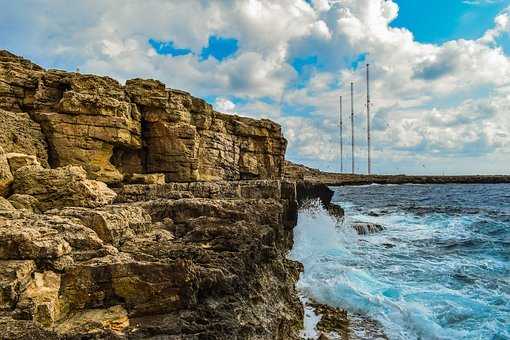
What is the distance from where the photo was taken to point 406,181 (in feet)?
341

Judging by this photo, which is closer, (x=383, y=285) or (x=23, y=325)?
(x=23, y=325)

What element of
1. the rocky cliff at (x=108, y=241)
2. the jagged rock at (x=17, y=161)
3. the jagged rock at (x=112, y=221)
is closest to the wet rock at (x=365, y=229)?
the rocky cliff at (x=108, y=241)

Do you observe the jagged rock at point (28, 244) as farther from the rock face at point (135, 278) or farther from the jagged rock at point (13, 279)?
the jagged rock at point (13, 279)

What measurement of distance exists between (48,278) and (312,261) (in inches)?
517

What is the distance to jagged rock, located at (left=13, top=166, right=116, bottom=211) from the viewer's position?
9.77 metres

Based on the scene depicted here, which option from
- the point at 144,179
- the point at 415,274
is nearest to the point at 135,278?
the point at 144,179

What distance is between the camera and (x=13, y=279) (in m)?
5.14

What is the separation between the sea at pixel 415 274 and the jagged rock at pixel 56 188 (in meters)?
7.77

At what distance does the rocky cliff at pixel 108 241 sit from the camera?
5586 mm

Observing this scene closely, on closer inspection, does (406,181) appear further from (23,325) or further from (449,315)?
(23,325)

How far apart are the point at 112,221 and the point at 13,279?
2.67 m

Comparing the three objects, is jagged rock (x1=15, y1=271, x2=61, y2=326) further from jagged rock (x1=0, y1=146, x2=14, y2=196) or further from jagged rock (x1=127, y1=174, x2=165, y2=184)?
jagged rock (x1=127, y1=174, x2=165, y2=184)

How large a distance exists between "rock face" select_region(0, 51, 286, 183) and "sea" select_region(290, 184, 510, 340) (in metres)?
9.84

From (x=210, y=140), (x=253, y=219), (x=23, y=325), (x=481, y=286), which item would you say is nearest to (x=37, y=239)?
(x=23, y=325)
